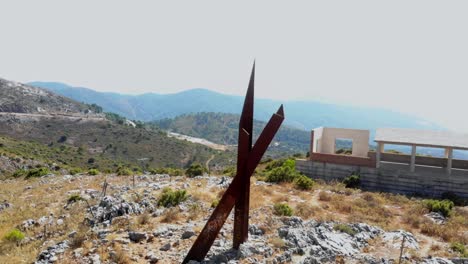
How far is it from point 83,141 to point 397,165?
69527mm

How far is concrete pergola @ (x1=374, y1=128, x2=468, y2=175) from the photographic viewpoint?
19141mm

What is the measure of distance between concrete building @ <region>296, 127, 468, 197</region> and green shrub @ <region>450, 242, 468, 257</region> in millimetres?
10299

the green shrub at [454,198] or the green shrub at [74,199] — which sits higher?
the green shrub at [74,199]

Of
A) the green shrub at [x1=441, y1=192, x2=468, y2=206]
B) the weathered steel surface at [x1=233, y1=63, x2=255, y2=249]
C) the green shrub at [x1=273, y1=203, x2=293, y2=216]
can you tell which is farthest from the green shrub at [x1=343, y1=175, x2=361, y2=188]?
the weathered steel surface at [x1=233, y1=63, x2=255, y2=249]

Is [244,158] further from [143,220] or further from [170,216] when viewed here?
[143,220]

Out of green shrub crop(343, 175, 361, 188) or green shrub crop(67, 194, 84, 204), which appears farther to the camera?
green shrub crop(343, 175, 361, 188)

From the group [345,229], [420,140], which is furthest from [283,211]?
[420,140]

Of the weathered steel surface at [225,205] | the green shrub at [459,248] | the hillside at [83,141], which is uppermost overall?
the weathered steel surface at [225,205]

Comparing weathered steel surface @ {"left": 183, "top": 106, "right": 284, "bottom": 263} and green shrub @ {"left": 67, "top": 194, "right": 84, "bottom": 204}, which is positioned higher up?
weathered steel surface @ {"left": 183, "top": 106, "right": 284, "bottom": 263}

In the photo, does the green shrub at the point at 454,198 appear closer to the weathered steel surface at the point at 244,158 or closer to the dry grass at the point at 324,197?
the dry grass at the point at 324,197

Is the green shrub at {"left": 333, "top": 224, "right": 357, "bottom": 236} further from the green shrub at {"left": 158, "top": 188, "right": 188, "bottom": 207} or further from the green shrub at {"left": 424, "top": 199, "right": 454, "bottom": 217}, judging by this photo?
the green shrub at {"left": 424, "top": 199, "right": 454, "bottom": 217}

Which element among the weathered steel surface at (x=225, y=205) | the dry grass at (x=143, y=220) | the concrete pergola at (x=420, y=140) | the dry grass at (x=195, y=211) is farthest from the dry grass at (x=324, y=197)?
the weathered steel surface at (x=225, y=205)

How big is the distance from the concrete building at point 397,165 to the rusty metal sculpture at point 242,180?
1419 centimetres

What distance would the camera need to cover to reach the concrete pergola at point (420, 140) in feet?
62.8
